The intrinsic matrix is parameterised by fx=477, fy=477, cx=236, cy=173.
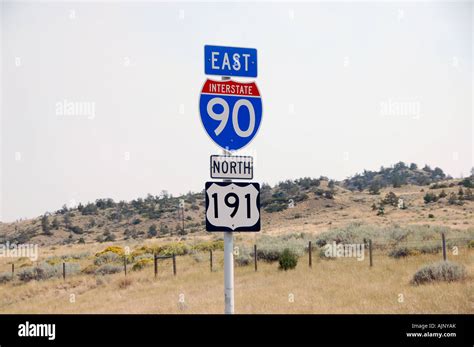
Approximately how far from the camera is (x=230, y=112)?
5.50 meters

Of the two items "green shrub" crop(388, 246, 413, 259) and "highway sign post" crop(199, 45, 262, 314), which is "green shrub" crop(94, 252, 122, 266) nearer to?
"green shrub" crop(388, 246, 413, 259)

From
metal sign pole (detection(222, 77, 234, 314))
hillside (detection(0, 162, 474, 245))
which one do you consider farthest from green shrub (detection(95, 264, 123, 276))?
hillside (detection(0, 162, 474, 245))

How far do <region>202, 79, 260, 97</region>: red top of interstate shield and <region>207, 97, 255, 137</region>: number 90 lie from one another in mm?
99

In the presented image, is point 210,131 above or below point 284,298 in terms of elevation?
above

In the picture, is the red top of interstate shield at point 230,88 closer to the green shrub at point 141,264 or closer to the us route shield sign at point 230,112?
the us route shield sign at point 230,112

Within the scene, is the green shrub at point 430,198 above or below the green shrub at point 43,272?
above

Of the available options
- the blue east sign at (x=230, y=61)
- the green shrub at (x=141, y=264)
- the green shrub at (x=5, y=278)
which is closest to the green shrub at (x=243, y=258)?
the green shrub at (x=141, y=264)

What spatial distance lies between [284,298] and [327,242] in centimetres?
1602

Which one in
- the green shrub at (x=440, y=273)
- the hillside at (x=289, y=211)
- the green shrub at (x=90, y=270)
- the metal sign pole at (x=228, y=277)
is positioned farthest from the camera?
the hillside at (x=289, y=211)

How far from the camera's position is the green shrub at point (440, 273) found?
13.9 meters

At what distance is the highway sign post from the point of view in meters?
5.27
